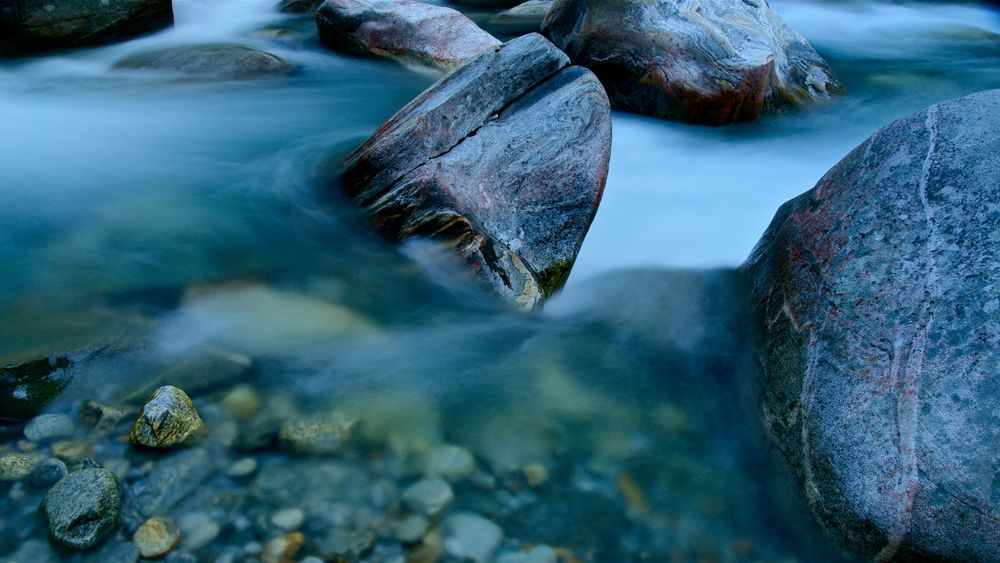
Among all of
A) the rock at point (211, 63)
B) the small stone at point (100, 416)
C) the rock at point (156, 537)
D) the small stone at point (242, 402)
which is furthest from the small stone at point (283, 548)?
the rock at point (211, 63)

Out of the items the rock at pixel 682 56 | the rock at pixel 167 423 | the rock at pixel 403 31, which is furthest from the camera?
the rock at pixel 403 31

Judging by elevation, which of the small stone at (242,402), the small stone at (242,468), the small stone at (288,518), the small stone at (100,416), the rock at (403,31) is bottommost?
the small stone at (288,518)

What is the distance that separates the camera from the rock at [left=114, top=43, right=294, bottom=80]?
25.5 ft

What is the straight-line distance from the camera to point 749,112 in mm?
7062

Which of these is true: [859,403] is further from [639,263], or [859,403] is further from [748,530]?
[639,263]

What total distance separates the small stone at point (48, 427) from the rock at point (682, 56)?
5420 millimetres

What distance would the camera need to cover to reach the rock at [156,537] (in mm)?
2438

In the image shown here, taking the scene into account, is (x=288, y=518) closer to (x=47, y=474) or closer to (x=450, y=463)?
(x=450, y=463)

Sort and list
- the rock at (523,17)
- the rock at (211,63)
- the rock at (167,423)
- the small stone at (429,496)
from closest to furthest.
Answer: the small stone at (429,496) → the rock at (167,423) → the rock at (211,63) → the rock at (523,17)

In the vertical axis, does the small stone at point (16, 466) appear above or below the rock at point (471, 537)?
above

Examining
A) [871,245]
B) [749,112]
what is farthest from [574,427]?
[749,112]

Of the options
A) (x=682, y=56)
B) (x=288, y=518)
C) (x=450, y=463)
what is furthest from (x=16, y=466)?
(x=682, y=56)

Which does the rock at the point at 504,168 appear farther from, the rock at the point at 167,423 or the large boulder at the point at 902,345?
the rock at the point at 167,423

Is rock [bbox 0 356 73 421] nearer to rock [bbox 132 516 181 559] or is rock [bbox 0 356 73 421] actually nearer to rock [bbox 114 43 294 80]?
rock [bbox 132 516 181 559]
